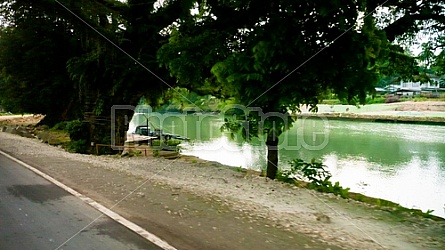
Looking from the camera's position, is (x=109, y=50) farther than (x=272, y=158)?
Yes

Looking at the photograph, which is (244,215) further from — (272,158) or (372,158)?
(372,158)

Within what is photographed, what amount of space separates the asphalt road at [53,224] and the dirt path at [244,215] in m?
0.50

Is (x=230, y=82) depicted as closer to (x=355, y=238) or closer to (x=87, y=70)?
(x=355, y=238)

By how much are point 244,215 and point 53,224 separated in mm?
3055

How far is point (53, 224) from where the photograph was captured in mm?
5707

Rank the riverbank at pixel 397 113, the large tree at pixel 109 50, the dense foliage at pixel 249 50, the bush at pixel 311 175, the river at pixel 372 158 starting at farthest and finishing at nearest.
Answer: the riverbank at pixel 397 113
the river at pixel 372 158
the large tree at pixel 109 50
the bush at pixel 311 175
the dense foliage at pixel 249 50

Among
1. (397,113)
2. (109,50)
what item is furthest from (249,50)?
(397,113)

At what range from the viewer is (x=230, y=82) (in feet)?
32.6

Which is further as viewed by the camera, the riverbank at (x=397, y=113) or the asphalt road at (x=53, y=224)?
the riverbank at (x=397, y=113)

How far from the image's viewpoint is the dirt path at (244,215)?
5.38 meters

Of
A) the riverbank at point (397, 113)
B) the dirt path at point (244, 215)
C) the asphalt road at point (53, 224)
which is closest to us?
the asphalt road at point (53, 224)

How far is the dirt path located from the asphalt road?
495mm

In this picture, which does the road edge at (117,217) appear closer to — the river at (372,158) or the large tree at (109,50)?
the river at (372,158)

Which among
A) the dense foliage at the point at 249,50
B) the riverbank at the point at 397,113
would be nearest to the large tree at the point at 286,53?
the dense foliage at the point at 249,50
